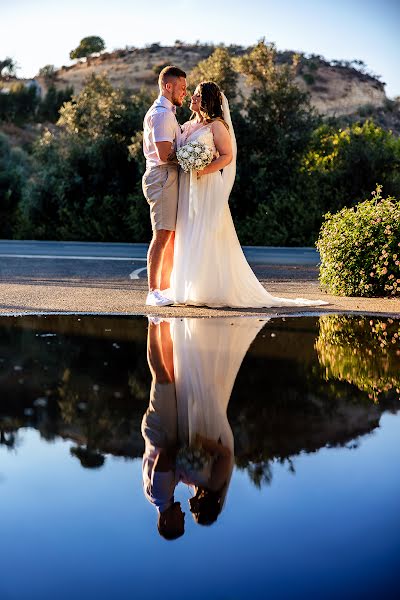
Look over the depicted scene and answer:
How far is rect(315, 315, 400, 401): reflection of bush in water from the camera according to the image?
6227 millimetres

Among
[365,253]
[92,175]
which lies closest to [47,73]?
[92,175]

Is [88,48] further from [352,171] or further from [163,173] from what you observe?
[163,173]

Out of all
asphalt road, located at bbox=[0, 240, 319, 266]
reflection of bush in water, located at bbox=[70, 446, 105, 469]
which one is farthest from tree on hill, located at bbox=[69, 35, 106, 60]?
reflection of bush in water, located at bbox=[70, 446, 105, 469]

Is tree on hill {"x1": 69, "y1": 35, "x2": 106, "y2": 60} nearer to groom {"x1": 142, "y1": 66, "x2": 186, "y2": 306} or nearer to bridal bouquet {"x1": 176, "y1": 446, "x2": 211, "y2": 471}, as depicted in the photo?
groom {"x1": 142, "y1": 66, "x2": 186, "y2": 306}

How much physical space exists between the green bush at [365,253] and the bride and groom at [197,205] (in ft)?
5.78

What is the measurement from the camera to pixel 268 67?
2695cm

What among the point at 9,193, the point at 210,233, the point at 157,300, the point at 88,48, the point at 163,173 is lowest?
the point at 157,300

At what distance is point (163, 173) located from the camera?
33.5 feet

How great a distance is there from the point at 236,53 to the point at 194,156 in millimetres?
60888

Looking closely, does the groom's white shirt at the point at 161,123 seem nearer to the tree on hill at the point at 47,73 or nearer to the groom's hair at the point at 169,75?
the groom's hair at the point at 169,75

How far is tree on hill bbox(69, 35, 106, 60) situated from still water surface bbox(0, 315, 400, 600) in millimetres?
74913

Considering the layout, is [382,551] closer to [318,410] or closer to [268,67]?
[318,410]

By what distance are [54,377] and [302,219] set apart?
A: 19.2 metres

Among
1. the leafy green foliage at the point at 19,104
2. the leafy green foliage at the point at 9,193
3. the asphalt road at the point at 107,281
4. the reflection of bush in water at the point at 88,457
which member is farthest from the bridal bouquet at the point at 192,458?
the leafy green foliage at the point at 19,104
